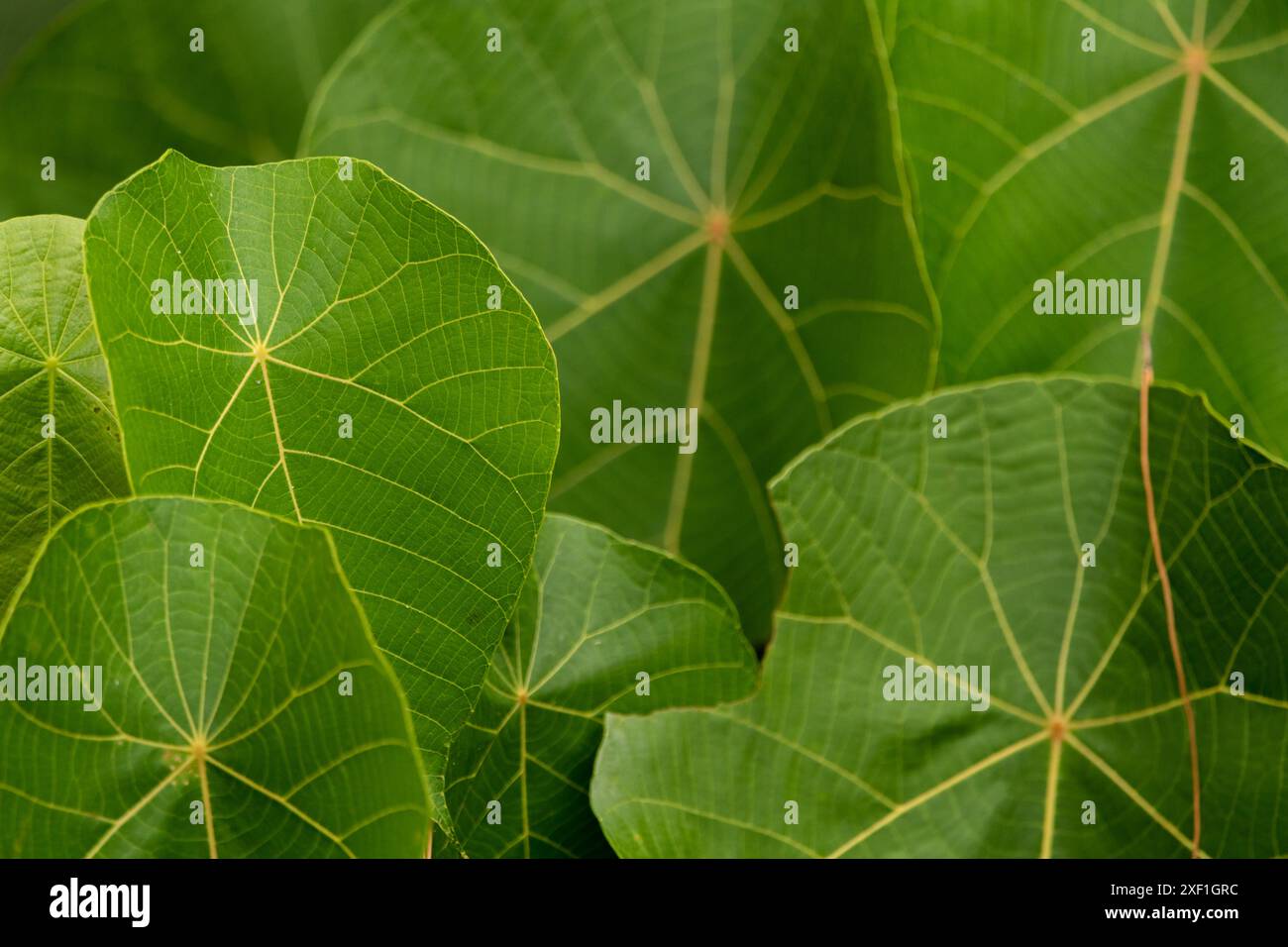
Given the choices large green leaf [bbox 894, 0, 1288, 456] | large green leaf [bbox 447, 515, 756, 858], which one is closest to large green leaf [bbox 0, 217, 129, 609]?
large green leaf [bbox 447, 515, 756, 858]

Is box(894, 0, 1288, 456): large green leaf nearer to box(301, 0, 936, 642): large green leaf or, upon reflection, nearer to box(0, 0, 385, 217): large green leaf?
box(301, 0, 936, 642): large green leaf

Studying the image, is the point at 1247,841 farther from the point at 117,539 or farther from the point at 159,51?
the point at 159,51

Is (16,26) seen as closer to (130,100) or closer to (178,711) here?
(130,100)

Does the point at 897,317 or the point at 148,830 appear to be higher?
the point at 897,317

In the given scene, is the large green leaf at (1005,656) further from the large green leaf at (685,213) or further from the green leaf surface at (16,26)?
the green leaf surface at (16,26)
